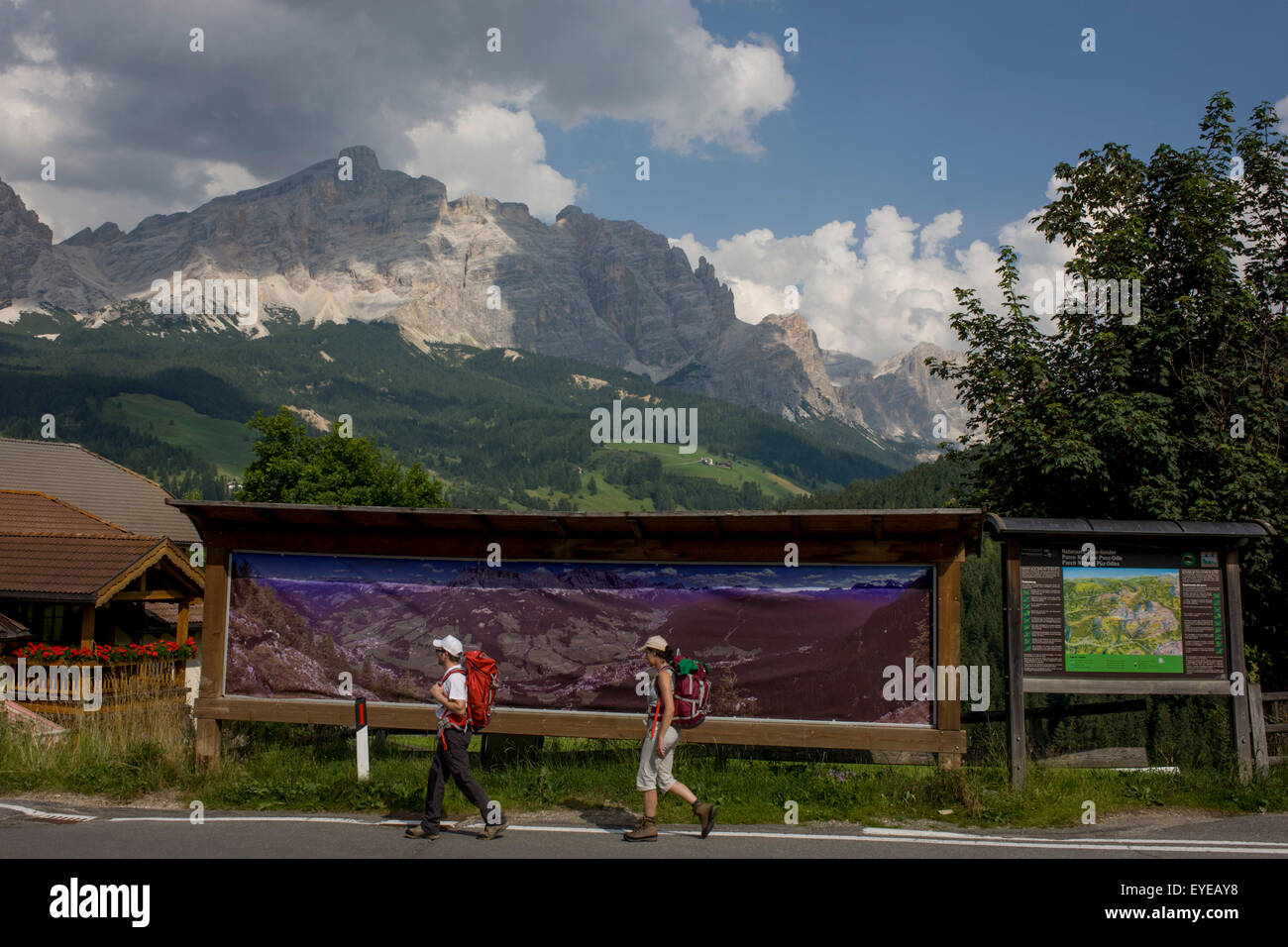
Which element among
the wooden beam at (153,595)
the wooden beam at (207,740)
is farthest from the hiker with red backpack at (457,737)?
the wooden beam at (153,595)

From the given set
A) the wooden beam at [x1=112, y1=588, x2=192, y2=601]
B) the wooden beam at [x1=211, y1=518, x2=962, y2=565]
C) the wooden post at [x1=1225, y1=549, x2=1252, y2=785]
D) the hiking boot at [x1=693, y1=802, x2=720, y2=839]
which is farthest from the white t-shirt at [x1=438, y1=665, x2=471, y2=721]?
the wooden beam at [x1=112, y1=588, x2=192, y2=601]

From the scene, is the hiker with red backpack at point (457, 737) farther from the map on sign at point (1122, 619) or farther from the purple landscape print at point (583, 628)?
the map on sign at point (1122, 619)

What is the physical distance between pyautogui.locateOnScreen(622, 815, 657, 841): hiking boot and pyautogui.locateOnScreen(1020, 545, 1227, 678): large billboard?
4.37m

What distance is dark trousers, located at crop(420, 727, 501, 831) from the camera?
7980mm

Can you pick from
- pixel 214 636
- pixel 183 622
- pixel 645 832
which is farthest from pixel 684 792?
pixel 183 622

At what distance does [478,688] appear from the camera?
825 cm

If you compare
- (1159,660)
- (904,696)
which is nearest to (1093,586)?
(1159,660)

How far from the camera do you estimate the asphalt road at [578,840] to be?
7.48 m

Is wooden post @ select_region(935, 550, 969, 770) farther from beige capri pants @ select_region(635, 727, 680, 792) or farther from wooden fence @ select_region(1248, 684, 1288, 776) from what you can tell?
wooden fence @ select_region(1248, 684, 1288, 776)

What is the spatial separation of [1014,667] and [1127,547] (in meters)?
1.86

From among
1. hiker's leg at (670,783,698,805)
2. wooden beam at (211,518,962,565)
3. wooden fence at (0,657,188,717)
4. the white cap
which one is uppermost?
wooden beam at (211,518,962,565)

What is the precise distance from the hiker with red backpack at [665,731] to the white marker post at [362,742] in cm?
306

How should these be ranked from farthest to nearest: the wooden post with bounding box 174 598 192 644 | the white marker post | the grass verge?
the wooden post with bounding box 174 598 192 644 < the white marker post < the grass verge
